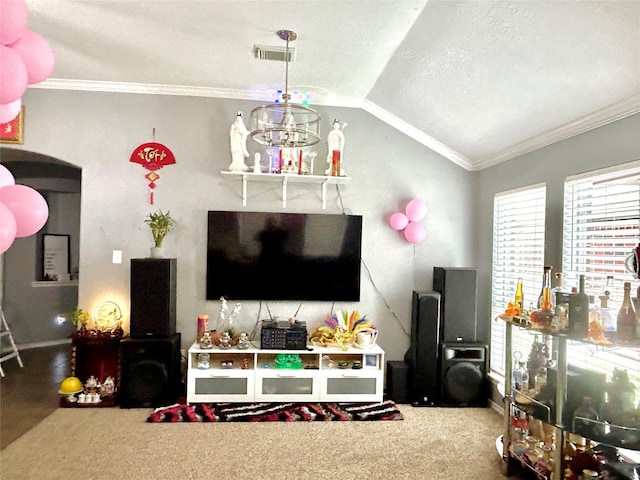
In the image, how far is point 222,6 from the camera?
8.54 ft

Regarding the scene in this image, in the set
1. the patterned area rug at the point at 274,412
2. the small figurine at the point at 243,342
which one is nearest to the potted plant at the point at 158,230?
the small figurine at the point at 243,342

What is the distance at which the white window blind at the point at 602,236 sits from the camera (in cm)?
245

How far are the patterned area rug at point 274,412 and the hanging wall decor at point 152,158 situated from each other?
6.10 ft

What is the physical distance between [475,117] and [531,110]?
53 cm

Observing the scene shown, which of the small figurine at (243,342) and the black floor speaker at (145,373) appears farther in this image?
the small figurine at (243,342)

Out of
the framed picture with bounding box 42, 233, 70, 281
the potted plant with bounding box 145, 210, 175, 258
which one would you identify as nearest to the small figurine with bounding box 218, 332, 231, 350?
the potted plant with bounding box 145, 210, 175, 258

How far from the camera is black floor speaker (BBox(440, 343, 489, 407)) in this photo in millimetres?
3760

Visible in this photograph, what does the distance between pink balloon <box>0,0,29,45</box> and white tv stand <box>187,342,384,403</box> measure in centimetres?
256

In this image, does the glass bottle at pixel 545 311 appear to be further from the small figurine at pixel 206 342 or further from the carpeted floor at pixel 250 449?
the small figurine at pixel 206 342

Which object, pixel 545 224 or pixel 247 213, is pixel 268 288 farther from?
pixel 545 224

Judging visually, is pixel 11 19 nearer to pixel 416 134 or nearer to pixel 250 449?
pixel 250 449

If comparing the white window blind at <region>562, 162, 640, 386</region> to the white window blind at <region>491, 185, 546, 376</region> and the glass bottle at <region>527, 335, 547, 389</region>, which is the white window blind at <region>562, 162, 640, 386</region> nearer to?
the glass bottle at <region>527, 335, 547, 389</region>

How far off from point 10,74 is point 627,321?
9.48 ft

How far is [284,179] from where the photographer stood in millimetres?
4016
